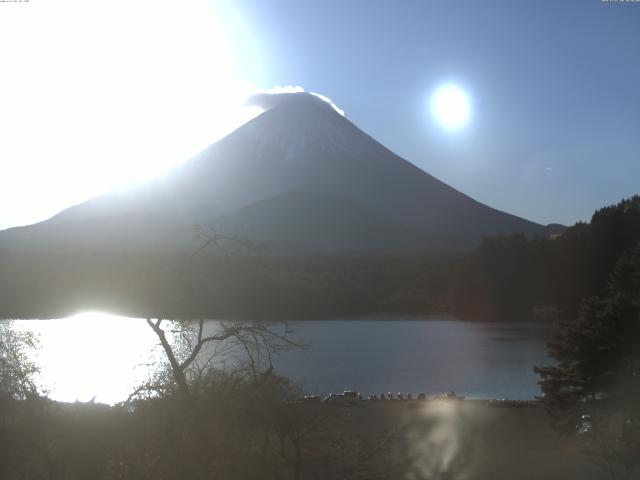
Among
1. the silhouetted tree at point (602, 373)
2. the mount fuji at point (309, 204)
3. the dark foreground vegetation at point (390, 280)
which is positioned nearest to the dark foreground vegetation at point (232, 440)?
the silhouetted tree at point (602, 373)

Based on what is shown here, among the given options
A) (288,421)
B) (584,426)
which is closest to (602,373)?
(584,426)

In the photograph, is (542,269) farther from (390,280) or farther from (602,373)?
(602,373)

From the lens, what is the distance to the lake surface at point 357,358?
18934 mm

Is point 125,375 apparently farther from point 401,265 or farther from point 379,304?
point 401,265

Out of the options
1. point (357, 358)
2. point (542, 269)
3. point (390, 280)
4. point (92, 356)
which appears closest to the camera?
point (92, 356)

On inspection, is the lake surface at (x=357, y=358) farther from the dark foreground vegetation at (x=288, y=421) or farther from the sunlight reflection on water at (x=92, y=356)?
the dark foreground vegetation at (x=288, y=421)

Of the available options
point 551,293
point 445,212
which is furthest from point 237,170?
point 551,293

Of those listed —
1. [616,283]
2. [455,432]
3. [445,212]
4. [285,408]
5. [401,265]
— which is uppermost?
[445,212]

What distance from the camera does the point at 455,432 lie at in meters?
13.9

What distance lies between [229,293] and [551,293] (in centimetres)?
2217

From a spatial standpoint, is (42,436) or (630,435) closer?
(42,436)

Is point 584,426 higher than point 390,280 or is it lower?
lower

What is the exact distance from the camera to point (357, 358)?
29562 mm

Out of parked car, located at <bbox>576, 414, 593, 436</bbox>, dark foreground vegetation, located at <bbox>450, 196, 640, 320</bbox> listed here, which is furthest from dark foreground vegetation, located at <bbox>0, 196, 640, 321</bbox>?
parked car, located at <bbox>576, 414, 593, 436</bbox>
